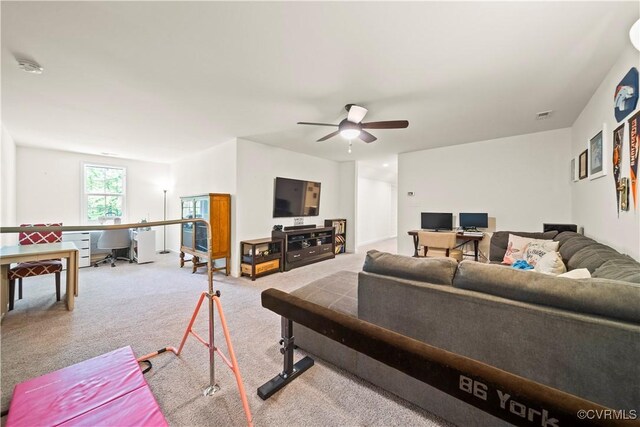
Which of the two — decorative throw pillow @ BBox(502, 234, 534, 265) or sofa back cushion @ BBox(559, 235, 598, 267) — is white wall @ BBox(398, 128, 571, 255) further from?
sofa back cushion @ BBox(559, 235, 598, 267)

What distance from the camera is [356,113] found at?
9.78 ft

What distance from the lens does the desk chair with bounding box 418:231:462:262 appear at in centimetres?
411

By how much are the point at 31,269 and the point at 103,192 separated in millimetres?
3393

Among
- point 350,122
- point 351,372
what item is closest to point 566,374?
point 351,372

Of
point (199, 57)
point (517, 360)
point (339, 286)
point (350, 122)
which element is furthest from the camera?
point (350, 122)

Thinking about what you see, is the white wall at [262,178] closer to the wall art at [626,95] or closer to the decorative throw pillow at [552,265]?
the decorative throw pillow at [552,265]

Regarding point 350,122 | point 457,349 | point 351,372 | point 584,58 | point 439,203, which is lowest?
point 351,372

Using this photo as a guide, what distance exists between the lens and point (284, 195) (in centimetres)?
527

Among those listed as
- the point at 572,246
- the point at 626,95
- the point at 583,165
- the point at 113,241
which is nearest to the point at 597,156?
the point at 583,165

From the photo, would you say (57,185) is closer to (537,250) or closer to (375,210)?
(375,210)

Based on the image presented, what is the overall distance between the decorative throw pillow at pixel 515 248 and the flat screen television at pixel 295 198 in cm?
386

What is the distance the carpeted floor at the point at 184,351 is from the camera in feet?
4.85

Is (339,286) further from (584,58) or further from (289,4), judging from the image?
(584,58)

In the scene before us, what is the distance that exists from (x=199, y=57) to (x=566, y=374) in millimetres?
3082
